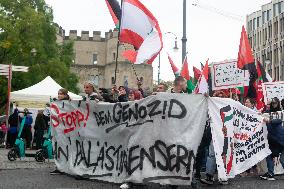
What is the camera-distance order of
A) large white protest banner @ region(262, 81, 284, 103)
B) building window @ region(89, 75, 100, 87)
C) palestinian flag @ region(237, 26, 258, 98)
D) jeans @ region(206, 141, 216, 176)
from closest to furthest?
jeans @ region(206, 141, 216, 176), palestinian flag @ region(237, 26, 258, 98), large white protest banner @ region(262, 81, 284, 103), building window @ region(89, 75, 100, 87)

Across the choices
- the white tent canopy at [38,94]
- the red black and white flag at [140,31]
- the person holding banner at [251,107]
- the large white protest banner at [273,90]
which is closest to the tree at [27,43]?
the white tent canopy at [38,94]

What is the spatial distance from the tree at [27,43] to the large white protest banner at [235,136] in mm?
28725

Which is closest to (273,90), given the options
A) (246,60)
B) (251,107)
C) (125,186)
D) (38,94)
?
(246,60)

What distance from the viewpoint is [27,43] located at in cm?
3894

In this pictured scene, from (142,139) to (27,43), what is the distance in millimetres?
32139

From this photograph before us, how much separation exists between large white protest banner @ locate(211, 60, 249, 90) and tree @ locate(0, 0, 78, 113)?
2461cm

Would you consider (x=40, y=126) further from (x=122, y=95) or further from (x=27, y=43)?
(x=27, y=43)

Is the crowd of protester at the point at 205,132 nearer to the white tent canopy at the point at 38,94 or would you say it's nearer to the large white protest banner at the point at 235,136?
the large white protest banner at the point at 235,136

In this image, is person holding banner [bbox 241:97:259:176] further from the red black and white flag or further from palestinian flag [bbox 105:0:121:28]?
palestinian flag [bbox 105:0:121:28]

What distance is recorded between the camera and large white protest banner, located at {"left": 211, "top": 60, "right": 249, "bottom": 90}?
14.7m

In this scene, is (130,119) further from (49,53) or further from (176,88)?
(49,53)

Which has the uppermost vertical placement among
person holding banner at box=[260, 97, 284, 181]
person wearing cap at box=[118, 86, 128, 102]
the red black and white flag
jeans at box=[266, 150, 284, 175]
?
the red black and white flag

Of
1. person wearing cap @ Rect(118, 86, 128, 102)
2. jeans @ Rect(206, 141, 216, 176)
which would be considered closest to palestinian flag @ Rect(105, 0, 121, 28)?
person wearing cap @ Rect(118, 86, 128, 102)

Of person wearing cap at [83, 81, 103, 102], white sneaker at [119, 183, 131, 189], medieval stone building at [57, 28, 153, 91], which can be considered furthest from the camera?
medieval stone building at [57, 28, 153, 91]
